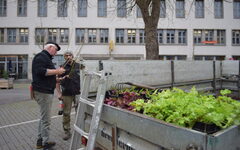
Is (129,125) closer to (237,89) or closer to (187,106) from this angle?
(187,106)

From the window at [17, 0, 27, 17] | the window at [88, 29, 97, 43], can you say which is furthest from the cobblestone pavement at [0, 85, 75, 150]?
the window at [17, 0, 27, 17]

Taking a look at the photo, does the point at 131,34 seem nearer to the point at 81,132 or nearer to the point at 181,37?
the point at 181,37

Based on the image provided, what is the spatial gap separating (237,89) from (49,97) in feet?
18.1

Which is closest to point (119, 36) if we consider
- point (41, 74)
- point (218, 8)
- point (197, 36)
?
point (197, 36)

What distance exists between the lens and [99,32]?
28.3 metres

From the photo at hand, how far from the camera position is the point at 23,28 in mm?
28125

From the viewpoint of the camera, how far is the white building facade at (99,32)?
27828 mm

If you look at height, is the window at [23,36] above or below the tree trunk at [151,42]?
above

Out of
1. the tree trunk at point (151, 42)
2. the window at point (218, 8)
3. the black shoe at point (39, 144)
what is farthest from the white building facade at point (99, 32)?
the black shoe at point (39, 144)

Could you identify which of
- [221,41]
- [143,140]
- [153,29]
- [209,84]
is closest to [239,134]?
[143,140]

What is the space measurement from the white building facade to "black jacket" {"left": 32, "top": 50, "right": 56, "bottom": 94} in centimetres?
2397

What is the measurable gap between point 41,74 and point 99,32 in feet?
82.8

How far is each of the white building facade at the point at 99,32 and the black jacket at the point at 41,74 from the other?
2397cm

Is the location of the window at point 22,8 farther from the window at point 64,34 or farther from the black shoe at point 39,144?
the black shoe at point 39,144
